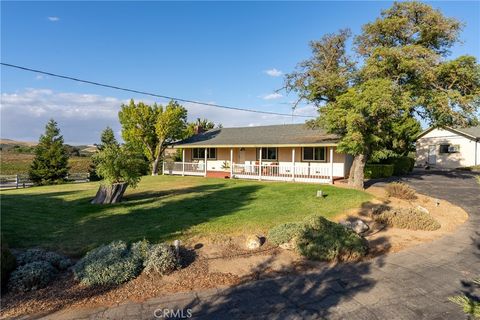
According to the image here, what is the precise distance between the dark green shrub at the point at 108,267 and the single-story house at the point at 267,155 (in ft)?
49.1

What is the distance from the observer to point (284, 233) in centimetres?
824

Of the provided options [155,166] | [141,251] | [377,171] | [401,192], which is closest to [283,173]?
[377,171]

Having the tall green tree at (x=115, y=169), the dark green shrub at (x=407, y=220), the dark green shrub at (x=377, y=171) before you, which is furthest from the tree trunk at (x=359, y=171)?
the tall green tree at (x=115, y=169)

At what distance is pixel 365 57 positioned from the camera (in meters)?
18.7

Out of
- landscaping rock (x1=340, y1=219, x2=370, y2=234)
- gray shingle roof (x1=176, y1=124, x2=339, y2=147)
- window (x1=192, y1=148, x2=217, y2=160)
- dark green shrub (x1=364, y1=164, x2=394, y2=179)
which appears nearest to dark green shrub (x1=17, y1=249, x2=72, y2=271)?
landscaping rock (x1=340, y1=219, x2=370, y2=234)

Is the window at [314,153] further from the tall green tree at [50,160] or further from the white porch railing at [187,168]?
the tall green tree at [50,160]

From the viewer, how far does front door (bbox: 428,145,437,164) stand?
3462cm

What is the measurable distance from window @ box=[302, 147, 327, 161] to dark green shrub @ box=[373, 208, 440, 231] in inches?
421

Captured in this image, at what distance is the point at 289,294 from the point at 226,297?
1.13 meters

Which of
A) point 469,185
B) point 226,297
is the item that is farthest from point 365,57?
point 226,297

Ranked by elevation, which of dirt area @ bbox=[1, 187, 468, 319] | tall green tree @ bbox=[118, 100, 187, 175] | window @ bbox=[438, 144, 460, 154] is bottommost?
dirt area @ bbox=[1, 187, 468, 319]

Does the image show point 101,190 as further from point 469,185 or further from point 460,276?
point 469,185

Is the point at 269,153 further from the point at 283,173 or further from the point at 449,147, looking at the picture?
the point at 449,147

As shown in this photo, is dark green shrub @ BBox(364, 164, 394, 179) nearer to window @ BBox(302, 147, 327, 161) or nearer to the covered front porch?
the covered front porch
